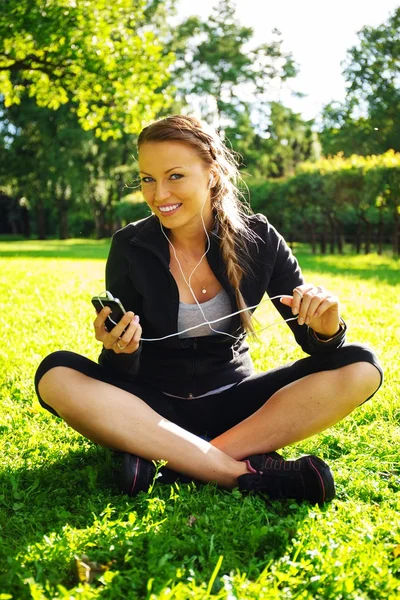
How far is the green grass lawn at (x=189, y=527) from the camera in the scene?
1935mm

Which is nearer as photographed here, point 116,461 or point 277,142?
point 116,461

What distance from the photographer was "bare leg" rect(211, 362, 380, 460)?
278 centimetres

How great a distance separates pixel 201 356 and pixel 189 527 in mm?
876

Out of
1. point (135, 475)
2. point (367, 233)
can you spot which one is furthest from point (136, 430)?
point (367, 233)

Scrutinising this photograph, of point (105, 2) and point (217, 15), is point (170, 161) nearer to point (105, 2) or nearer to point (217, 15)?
point (105, 2)

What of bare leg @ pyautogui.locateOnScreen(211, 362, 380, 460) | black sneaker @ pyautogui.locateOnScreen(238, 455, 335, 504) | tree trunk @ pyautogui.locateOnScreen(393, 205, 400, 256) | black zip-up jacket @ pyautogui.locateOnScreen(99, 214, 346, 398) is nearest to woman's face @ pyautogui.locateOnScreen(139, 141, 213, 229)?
black zip-up jacket @ pyautogui.locateOnScreen(99, 214, 346, 398)

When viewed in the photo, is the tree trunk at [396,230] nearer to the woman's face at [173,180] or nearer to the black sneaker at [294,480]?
the woman's face at [173,180]

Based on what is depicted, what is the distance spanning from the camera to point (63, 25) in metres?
11.2

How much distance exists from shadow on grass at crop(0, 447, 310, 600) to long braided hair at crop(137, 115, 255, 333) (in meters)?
0.90

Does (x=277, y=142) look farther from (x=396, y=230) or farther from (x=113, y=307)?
(x=113, y=307)

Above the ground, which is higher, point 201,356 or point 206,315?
point 206,315

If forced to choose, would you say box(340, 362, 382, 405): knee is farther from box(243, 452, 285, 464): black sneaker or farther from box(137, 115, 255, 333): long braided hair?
box(137, 115, 255, 333): long braided hair

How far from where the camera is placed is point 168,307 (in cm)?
299

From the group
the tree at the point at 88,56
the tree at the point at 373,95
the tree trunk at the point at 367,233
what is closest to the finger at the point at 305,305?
the tree at the point at 88,56
